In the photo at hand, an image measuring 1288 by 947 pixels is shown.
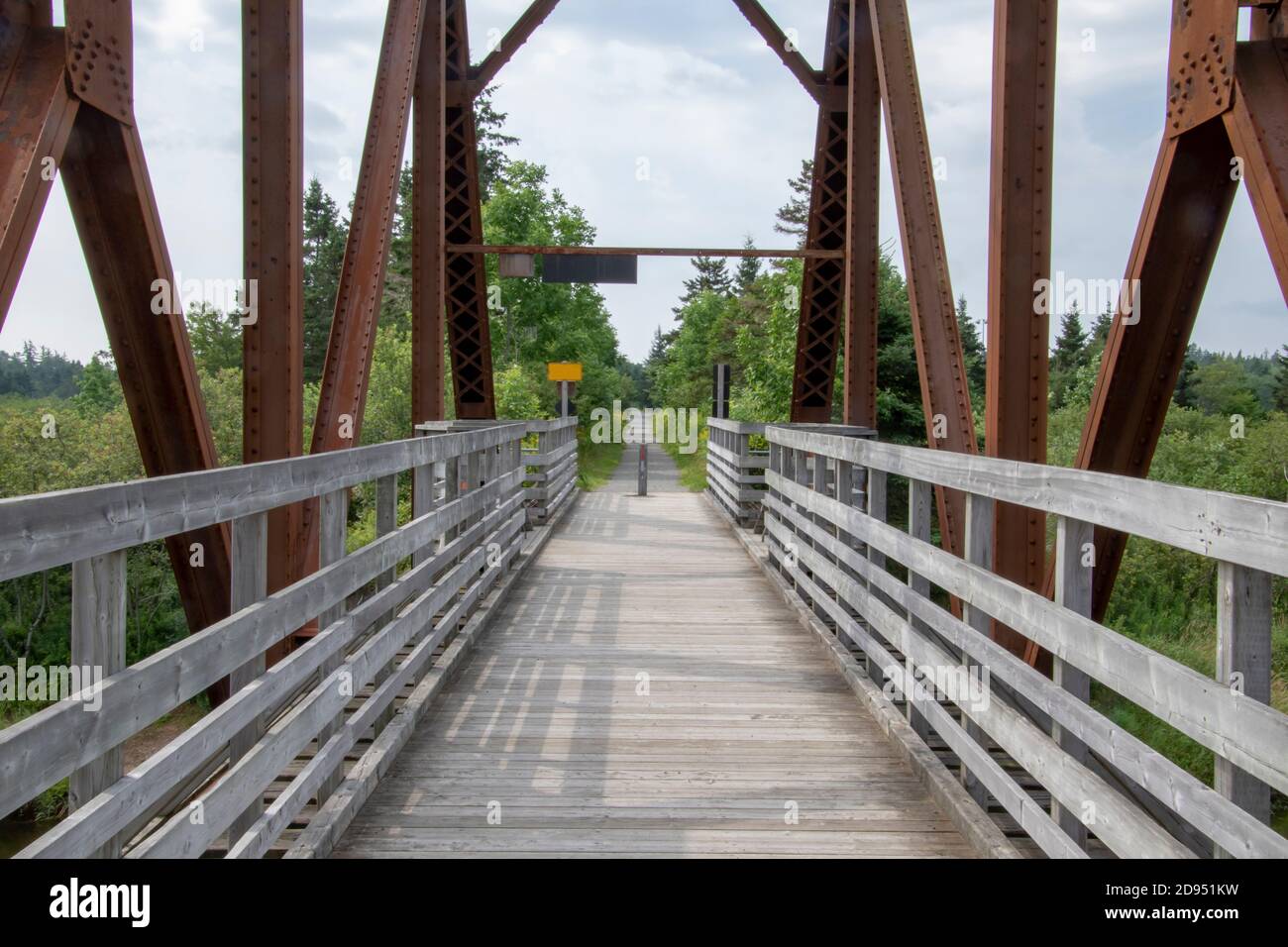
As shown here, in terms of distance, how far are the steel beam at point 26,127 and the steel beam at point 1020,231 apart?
401 cm

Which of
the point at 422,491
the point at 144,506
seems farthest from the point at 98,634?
the point at 422,491

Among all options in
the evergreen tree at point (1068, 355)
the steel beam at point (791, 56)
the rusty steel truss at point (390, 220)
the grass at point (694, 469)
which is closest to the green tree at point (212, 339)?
the grass at point (694, 469)

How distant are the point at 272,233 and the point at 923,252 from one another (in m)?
3.93

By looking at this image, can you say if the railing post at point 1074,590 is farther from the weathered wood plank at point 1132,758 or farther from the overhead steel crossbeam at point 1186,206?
the overhead steel crossbeam at point 1186,206

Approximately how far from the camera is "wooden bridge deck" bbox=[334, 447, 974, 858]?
3.71 meters

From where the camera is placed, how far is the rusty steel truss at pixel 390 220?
3678 mm

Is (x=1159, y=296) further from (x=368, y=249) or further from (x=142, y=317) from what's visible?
(x=368, y=249)

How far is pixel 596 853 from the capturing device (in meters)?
3.56

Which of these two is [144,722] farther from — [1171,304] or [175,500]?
[1171,304]

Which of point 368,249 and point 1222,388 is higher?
point 1222,388

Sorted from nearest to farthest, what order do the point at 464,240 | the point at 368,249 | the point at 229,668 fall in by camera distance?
the point at 229,668 < the point at 368,249 < the point at 464,240

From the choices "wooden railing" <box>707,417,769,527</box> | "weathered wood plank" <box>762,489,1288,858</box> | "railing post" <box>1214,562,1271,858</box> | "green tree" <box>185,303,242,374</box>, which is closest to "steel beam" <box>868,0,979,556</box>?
"weathered wood plank" <box>762,489,1288,858</box>

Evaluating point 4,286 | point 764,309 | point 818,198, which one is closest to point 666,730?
point 4,286

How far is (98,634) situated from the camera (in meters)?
2.13
